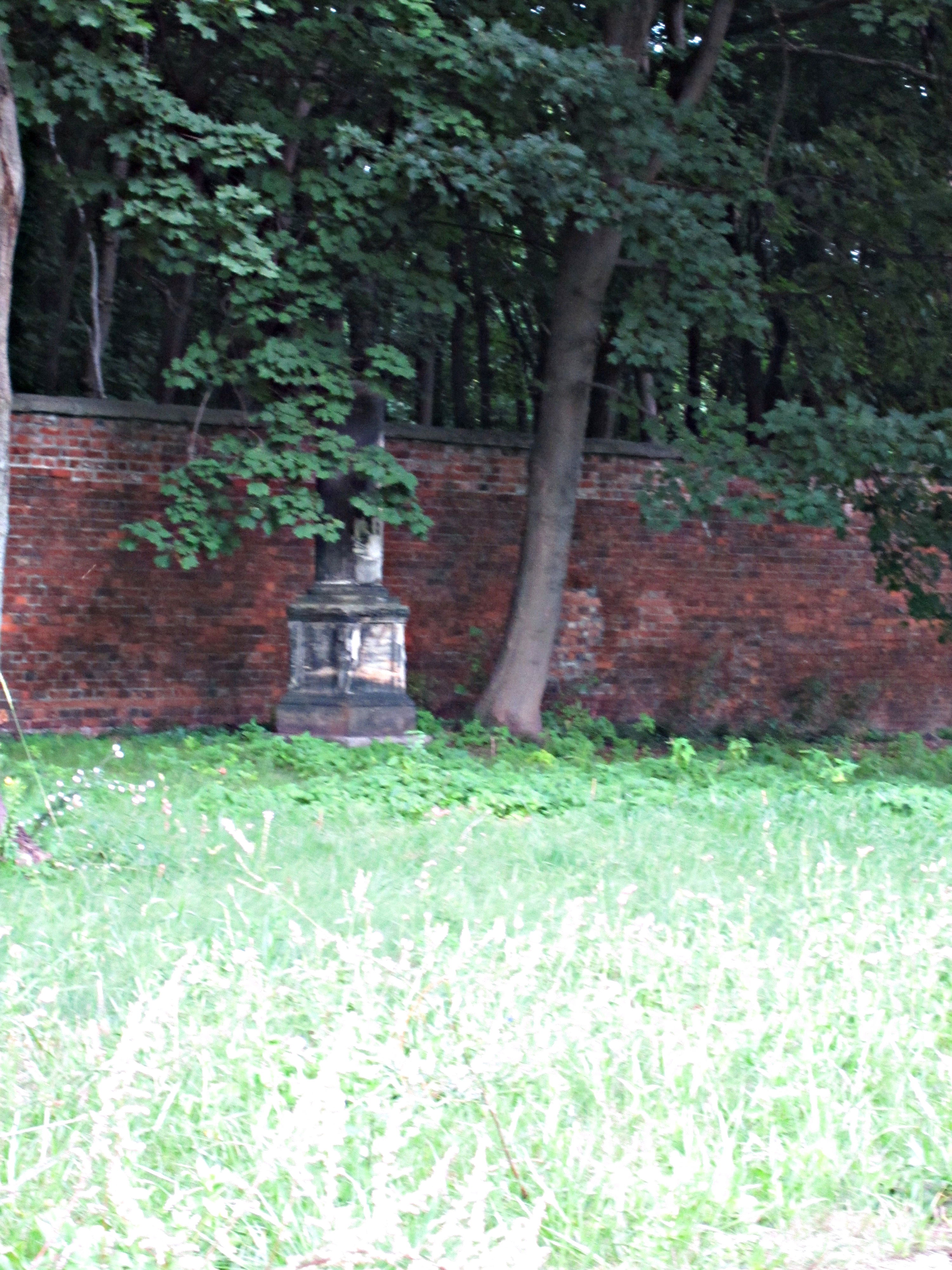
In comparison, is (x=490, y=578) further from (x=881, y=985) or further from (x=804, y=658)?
(x=881, y=985)

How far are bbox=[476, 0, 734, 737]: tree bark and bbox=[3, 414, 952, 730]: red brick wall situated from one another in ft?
4.12

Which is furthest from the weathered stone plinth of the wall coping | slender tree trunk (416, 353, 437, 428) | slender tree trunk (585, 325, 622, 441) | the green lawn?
slender tree trunk (416, 353, 437, 428)

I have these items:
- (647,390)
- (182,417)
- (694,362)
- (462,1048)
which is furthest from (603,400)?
(462,1048)

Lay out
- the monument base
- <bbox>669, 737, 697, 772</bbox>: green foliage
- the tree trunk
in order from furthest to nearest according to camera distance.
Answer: the monument base
<bbox>669, 737, 697, 772</bbox>: green foliage
the tree trunk

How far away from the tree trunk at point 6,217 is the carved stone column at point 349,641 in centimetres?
398

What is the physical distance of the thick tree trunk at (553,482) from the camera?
10.6 m

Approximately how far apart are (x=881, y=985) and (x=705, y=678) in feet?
30.4

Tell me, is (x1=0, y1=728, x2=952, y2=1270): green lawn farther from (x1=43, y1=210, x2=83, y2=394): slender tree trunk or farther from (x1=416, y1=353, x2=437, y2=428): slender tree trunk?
(x1=416, y1=353, x2=437, y2=428): slender tree trunk

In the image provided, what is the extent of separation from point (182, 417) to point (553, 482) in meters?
3.07

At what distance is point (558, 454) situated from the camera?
1073 cm

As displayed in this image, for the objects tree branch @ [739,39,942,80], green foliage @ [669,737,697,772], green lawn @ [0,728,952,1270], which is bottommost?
green foliage @ [669,737,697,772]

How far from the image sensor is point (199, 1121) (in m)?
3.15

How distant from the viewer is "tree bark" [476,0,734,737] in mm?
10602

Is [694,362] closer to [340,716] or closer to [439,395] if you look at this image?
[439,395]
